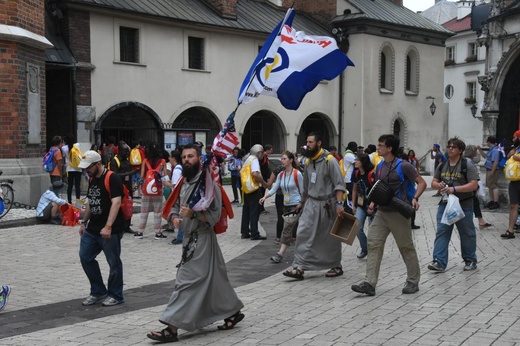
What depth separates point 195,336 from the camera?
643cm

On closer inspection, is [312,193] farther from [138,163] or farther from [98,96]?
[98,96]

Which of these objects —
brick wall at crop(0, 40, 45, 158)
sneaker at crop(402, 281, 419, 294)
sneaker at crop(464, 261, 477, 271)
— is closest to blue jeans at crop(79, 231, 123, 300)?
sneaker at crop(402, 281, 419, 294)

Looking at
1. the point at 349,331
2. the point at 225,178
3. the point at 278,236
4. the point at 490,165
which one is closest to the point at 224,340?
the point at 349,331

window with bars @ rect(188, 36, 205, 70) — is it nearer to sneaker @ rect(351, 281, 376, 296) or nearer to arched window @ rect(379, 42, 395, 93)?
arched window @ rect(379, 42, 395, 93)

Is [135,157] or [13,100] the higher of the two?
[13,100]

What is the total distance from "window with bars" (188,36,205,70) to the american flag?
21.8 metres

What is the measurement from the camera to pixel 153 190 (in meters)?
12.8

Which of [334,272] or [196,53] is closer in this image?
[334,272]

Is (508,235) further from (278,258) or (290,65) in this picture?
(290,65)

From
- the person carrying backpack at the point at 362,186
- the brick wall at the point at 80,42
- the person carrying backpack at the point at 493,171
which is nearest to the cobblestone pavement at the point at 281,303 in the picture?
the person carrying backpack at the point at 362,186

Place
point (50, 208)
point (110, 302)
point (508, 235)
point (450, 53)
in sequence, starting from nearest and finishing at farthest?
point (110, 302)
point (508, 235)
point (50, 208)
point (450, 53)

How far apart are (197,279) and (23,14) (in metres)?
12.1

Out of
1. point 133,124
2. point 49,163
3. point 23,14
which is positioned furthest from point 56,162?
point 133,124

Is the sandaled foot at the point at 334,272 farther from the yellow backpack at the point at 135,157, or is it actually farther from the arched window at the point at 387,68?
the arched window at the point at 387,68
